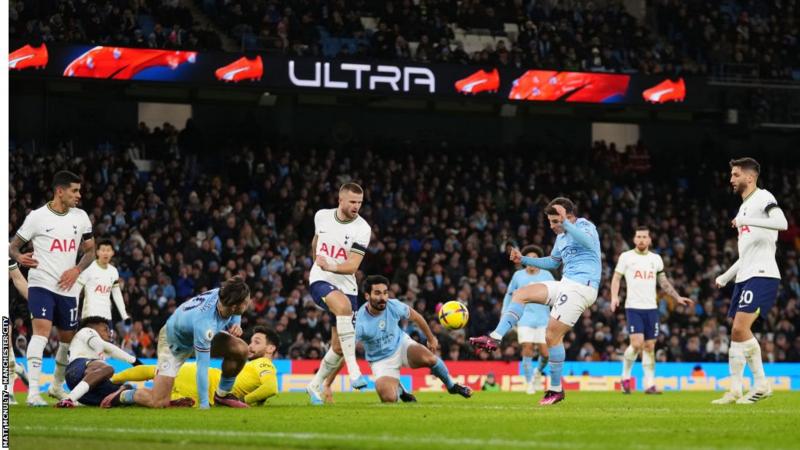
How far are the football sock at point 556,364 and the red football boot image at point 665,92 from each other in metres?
21.6

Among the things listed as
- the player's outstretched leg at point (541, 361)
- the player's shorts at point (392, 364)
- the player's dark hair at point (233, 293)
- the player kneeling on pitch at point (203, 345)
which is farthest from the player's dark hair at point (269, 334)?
the player's outstretched leg at point (541, 361)

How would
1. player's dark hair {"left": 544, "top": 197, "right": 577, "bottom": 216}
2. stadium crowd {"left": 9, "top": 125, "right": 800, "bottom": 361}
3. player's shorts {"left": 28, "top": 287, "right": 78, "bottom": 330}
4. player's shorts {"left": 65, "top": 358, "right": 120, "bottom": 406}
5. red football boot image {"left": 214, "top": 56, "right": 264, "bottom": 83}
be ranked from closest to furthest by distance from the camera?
player's shorts {"left": 65, "top": 358, "right": 120, "bottom": 406}, player's dark hair {"left": 544, "top": 197, "right": 577, "bottom": 216}, player's shorts {"left": 28, "top": 287, "right": 78, "bottom": 330}, stadium crowd {"left": 9, "top": 125, "right": 800, "bottom": 361}, red football boot image {"left": 214, "top": 56, "right": 264, "bottom": 83}

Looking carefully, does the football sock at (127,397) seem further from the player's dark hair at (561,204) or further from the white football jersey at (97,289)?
the white football jersey at (97,289)

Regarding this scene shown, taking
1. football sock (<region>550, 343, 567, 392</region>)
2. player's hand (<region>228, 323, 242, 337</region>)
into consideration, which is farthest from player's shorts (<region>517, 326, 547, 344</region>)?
player's hand (<region>228, 323, 242, 337</region>)

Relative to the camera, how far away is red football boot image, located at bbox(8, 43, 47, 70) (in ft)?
94.0

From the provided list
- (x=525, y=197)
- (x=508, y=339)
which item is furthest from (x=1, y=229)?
(x=525, y=197)

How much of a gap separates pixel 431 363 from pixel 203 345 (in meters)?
3.70

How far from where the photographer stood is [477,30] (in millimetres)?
36906

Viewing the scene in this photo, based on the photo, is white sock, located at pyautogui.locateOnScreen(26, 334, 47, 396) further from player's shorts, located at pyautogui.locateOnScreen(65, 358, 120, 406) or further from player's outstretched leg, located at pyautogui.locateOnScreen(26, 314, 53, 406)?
player's shorts, located at pyautogui.locateOnScreen(65, 358, 120, 406)

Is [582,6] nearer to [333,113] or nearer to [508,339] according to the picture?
[333,113]

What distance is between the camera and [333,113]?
38844mm

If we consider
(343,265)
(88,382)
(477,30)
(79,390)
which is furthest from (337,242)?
(477,30)

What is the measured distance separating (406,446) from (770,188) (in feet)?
108

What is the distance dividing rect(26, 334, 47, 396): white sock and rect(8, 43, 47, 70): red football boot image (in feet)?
50.9
